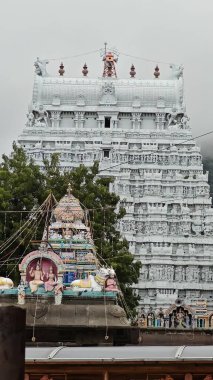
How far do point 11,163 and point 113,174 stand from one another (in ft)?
77.5

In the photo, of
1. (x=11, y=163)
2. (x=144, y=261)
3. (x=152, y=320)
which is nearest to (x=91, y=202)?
(x=11, y=163)

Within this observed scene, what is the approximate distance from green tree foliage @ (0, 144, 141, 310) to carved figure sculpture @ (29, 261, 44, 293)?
14170 millimetres

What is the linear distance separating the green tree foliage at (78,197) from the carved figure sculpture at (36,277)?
14.2m

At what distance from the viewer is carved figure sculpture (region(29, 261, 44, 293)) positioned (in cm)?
2241

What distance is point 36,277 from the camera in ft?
74.2

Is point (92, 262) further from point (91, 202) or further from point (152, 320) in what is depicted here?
point (152, 320)

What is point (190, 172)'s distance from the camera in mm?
65875

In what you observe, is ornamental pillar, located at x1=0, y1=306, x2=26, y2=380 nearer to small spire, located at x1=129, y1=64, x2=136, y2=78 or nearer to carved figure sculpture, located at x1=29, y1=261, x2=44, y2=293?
carved figure sculpture, located at x1=29, y1=261, x2=44, y2=293

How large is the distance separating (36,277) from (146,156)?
44.2 meters

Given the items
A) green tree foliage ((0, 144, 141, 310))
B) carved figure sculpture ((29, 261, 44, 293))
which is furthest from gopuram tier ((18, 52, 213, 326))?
carved figure sculpture ((29, 261, 44, 293))

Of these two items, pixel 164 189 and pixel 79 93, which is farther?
pixel 79 93

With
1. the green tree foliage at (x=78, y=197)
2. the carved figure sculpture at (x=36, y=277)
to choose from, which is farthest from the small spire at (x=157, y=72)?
the carved figure sculpture at (x=36, y=277)

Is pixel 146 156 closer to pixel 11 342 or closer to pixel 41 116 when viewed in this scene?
pixel 41 116

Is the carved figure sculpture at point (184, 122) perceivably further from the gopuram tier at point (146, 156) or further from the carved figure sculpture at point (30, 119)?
the carved figure sculpture at point (30, 119)
